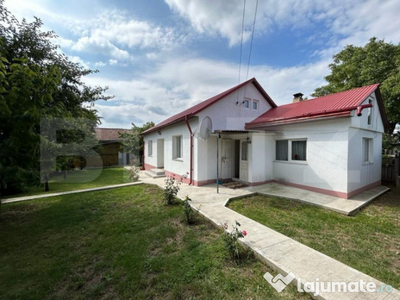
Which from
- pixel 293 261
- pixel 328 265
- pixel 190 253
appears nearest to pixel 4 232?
pixel 190 253

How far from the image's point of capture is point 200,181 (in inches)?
351

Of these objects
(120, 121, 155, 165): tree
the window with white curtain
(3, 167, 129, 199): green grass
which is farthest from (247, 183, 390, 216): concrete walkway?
(120, 121, 155, 165): tree

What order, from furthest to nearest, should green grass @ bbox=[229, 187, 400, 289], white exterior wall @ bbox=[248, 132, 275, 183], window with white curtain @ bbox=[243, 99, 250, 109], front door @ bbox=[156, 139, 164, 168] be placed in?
front door @ bbox=[156, 139, 164, 168]
window with white curtain @ bbox=[243, 99, 250, 109]
white exterior wall @ bbox=[248, 132, 275, 183]
green grass @ bbox=[229, 187, 400, 289]

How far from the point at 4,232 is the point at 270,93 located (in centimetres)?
1408

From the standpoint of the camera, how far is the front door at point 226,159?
31.6 feet

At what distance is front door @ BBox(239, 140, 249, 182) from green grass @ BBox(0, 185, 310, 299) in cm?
475

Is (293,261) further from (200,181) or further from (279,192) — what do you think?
(200,181)

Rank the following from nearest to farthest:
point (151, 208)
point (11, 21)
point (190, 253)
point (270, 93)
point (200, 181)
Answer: point (190, 253) → point (151, 208) → point (11, 21) → point (200, 181) → point (270, 93)

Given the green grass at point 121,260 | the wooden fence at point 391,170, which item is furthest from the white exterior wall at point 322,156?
the wooden fence at point 391,170

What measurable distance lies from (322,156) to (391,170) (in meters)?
7.25

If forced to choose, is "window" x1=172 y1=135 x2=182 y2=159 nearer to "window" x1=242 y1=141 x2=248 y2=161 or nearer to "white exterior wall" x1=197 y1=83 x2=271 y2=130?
"white exterior wall" x1=197 y1=83 x2=271 y2=130

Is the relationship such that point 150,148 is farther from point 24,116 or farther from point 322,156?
point 322,156

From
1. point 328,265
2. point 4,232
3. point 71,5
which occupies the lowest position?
point 4,232

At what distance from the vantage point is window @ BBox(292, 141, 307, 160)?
8172mm
